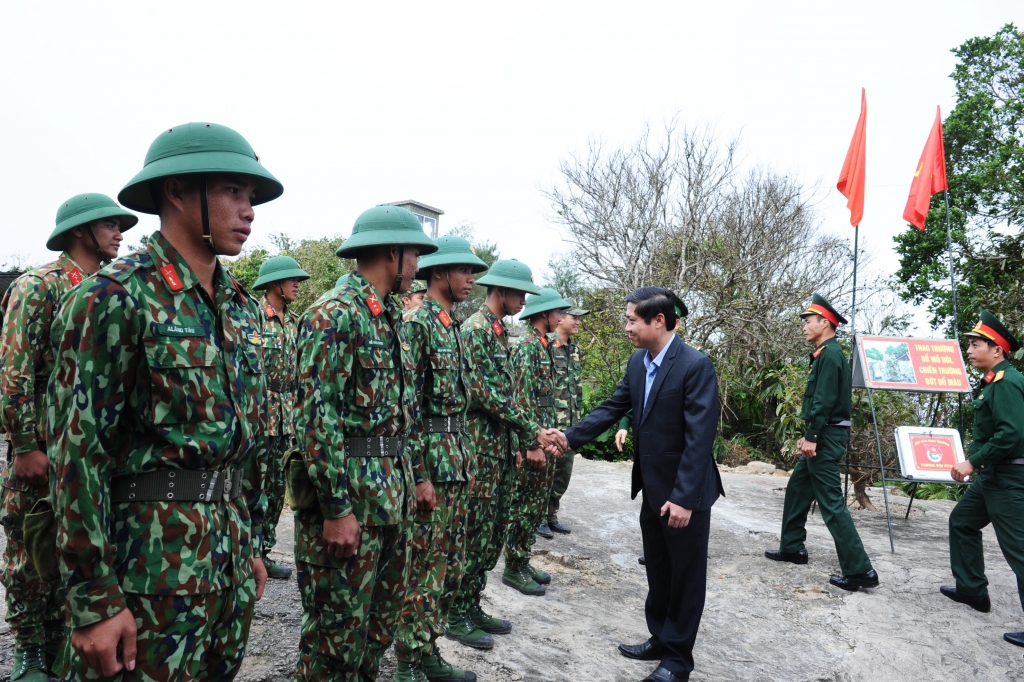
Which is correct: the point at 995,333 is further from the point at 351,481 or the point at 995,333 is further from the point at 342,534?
the point at 342,534

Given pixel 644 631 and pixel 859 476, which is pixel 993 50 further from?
pixel 644 631

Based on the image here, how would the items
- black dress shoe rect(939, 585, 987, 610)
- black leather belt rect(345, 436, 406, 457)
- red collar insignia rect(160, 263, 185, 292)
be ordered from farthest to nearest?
1. black dress shoe rect(939, 585, 987, 610)
2. black leather belt rect(345, 436, 406, 457)
3. red collar insignia rect(160, 263, 185, 292)

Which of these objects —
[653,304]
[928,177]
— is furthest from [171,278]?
[928,177]

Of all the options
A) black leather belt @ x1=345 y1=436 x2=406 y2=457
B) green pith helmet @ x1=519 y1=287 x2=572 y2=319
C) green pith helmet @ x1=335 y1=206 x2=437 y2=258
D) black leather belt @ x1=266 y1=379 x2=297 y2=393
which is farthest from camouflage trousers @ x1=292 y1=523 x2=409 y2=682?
green pith helmet @ x1=519 y1=287 x2=572 y2=319

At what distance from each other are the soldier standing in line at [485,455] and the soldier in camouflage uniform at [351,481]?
1.32m

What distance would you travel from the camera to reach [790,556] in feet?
21.7

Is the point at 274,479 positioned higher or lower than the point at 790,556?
higher

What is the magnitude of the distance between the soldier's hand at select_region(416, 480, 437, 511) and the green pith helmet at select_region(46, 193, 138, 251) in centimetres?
219

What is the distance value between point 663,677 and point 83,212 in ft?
13.7

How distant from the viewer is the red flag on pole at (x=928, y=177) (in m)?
8.09

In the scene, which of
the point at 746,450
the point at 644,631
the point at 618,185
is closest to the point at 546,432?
the point at 644,631

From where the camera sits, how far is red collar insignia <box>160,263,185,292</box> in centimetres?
201

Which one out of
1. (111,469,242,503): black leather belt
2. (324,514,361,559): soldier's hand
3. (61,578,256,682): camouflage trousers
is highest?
(111,469,242,503): black leather belt

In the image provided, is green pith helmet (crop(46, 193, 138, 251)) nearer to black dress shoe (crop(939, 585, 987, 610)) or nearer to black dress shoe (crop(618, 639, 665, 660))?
black dress shoe (crop(618, 639, 665, 660))
